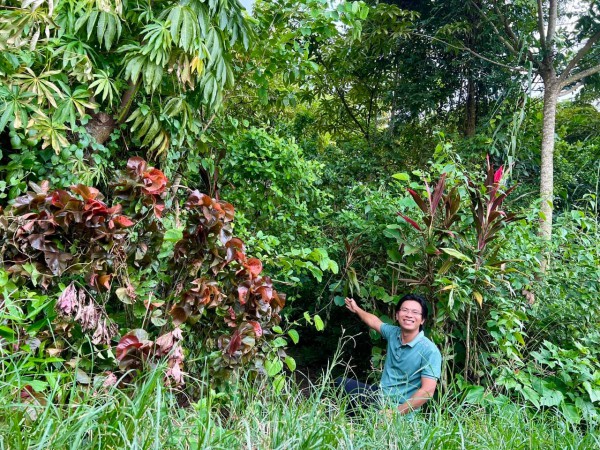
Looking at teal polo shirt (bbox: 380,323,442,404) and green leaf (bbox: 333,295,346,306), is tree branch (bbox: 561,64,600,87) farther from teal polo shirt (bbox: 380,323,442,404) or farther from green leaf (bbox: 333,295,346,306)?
teal polo shirt (bbox: 380,323,442,404)

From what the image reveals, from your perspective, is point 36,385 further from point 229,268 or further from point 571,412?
point 571,412

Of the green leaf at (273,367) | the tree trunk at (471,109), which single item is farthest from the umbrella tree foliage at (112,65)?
the tree trunk at (471,109)

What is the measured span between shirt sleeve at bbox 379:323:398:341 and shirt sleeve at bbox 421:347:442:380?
322 mm

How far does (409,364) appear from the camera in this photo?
288 centimetres

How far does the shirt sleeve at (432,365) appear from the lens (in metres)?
2.67

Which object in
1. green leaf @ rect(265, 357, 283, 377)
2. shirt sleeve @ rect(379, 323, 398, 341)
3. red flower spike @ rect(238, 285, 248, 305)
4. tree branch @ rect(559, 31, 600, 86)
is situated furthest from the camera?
tree branch @ rect(559, 31, 600, 86)

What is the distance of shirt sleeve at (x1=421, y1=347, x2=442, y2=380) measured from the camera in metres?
2.67

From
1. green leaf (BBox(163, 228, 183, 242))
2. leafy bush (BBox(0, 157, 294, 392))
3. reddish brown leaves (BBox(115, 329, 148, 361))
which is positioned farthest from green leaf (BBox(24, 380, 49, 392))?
green leaf (BBox(163, 228, 183, 242))

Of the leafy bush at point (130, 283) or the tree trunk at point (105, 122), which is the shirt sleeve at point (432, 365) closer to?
the leafy bush at point (130, 283)

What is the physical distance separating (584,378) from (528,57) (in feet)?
11.2

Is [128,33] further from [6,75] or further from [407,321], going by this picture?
[407,321]

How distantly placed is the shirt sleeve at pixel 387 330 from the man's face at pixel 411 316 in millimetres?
203

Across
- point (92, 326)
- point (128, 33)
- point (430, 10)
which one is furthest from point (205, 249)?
point (430, 10)

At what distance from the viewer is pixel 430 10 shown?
6.66 metres
